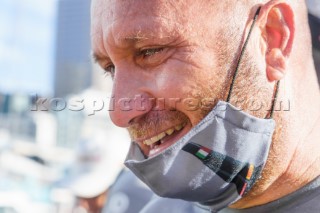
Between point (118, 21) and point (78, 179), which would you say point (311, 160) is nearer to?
point (118, 21)

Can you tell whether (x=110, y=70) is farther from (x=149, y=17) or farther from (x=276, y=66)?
(x=276, y=66)

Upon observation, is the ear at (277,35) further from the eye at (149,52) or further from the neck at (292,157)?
the eye at (149,52)

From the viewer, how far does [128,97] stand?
168 cm

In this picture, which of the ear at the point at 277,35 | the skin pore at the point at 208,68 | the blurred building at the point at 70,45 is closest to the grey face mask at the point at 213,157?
the skin pore at the point at 208,68

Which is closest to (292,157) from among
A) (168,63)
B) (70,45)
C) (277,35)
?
(277,35)

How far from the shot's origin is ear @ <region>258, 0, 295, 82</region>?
175 centimetres

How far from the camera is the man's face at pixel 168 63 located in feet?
5.45

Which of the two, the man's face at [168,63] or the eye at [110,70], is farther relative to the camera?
the eye at [110,70]

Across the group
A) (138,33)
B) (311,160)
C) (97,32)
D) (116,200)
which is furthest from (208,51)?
(116,200)

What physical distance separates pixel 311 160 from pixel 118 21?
2.53 feet

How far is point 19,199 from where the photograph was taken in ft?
14.2

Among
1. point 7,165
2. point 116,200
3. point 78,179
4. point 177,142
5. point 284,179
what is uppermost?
point 177,142

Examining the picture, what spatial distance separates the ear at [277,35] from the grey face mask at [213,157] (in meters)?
0.17

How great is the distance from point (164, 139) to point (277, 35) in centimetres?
50
